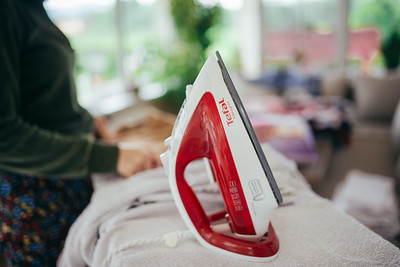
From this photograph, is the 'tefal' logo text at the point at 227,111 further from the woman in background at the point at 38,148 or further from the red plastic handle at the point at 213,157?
the woman in background at the point at 38,148

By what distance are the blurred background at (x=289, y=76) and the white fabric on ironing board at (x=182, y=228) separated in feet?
2.55

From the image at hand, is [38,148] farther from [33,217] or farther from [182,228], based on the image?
[182,228]

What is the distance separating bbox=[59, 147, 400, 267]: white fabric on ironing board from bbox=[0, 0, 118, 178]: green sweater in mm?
107

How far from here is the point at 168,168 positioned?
0.67 metres

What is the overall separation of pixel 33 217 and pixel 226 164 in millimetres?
489

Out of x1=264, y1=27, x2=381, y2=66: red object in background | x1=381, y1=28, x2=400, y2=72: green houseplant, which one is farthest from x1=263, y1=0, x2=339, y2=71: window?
x1=381, y1=28, x2=400, y2=72: green houseplant

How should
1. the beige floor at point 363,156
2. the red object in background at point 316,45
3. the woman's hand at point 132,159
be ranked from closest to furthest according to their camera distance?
the woman's hand at point 132,159
the beige floor at point 363,156
the red object in background at point 316,45

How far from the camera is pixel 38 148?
79 cm

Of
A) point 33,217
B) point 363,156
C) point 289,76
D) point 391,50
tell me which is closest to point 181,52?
point 289,76

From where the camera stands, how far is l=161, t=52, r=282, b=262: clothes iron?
0.59 meters

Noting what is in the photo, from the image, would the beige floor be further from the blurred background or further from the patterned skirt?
the patterned skirt

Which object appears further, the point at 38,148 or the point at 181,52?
the point at 181,52

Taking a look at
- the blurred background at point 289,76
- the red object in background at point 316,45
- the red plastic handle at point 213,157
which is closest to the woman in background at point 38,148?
the red plastic handle at point 213,157

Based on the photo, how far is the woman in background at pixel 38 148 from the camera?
748mm
